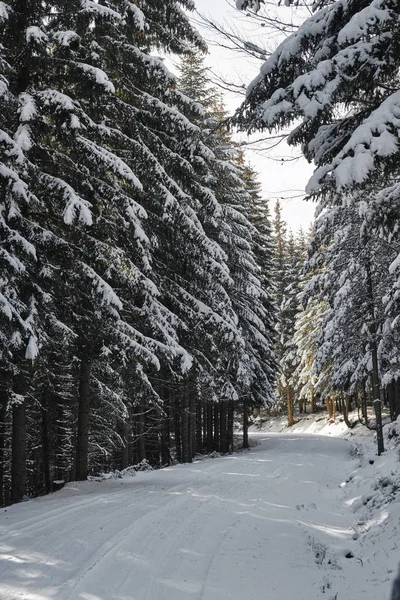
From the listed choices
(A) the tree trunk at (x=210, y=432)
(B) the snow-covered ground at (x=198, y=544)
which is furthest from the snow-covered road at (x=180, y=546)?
(A) the tree trunk at (x=210, y=432)

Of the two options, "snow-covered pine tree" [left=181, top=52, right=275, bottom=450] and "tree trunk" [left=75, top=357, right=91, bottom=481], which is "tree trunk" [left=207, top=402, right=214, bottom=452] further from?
"tree trunk" [left=75, top=357, right=91, bottom=481]

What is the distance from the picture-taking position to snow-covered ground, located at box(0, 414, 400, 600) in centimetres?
521

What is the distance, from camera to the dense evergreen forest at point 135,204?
6.66 m

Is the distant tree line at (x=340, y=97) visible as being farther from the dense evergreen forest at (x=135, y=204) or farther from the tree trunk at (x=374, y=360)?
the tree trunk at (x=374, y=360)

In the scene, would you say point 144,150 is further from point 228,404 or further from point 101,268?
point 228,404

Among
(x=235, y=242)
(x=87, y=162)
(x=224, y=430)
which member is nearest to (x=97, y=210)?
(x=87, y=162)

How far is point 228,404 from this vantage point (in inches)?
1156

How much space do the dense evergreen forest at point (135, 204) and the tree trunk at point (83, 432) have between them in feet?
0.13

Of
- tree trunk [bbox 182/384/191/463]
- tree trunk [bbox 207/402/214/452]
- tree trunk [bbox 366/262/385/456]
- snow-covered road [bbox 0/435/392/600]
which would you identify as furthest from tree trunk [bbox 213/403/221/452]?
snow-covered road [bbox 0/435/392/600]

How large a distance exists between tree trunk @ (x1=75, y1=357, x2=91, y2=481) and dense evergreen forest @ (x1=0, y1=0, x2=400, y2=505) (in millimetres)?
41

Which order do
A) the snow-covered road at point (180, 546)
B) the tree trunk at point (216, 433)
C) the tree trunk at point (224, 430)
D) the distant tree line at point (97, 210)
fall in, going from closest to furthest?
the snow-covered road at point (180, 546)
the distant tree line at point (97, 210)
the tree trunk at point (224, 430)
the tree trunk at point (216, 433)

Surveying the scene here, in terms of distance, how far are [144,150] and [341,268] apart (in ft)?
33.2

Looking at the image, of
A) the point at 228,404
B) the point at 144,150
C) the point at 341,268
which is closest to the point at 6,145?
the point at 144,150

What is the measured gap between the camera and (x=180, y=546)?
664 cm
